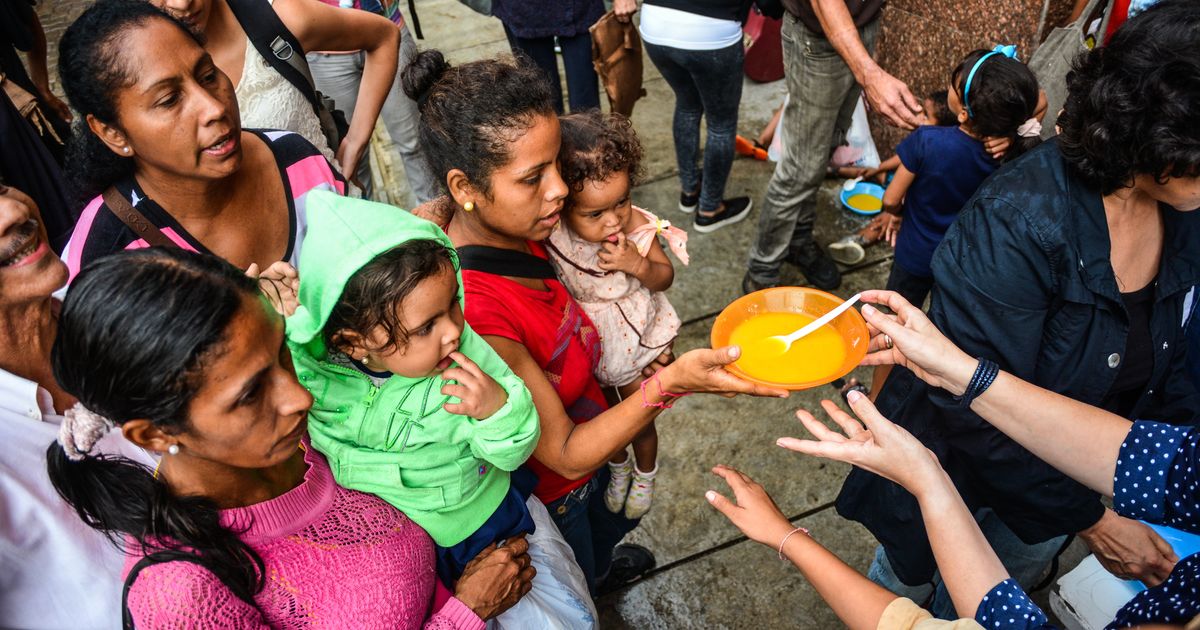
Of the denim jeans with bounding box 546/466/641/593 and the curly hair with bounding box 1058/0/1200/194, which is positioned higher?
the curly hair with bounding box 1058/0/1200/194

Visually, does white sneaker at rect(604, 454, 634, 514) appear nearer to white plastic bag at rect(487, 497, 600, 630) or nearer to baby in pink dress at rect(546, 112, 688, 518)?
baby in pink dress at rect(546, 112, 688, 518)

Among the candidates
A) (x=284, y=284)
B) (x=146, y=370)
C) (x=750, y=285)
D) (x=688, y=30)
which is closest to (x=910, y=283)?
(x=750, y=285)

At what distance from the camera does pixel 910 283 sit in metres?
3.40

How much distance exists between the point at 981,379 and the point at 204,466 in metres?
1.67

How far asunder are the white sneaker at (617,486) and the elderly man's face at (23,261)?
162cm

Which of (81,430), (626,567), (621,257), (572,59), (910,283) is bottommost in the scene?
(626,567)

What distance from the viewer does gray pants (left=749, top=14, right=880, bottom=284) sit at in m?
3.58

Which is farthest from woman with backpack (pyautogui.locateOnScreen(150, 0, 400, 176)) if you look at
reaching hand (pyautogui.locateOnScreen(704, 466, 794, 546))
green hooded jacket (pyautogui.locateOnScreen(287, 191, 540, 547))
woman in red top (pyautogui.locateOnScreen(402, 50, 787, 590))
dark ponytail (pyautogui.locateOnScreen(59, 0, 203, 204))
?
reaching hand (pyautogui.locateOnScreen(704, 466, 794, 546))

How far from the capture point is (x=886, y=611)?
1414mm

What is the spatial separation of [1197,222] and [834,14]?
5.59 ft

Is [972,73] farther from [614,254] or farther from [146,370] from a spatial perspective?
[146,370]

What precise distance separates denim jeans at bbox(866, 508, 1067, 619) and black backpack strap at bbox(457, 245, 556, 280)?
1.40 meters

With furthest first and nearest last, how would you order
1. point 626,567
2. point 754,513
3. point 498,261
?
point 626,567 < point 498,261 < point 754,513

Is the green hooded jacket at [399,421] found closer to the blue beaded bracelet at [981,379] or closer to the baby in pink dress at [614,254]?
the baby in pink dress at [614,254]
